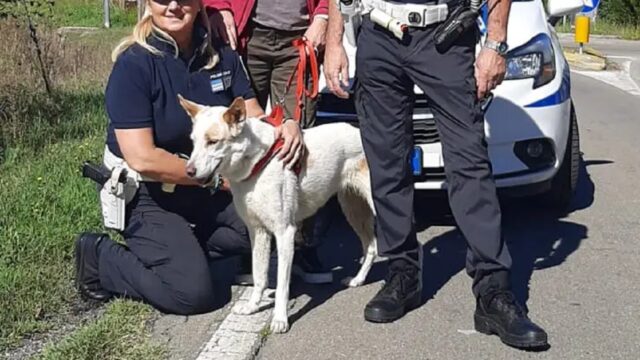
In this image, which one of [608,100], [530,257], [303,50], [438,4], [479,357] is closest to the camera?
[479,357]

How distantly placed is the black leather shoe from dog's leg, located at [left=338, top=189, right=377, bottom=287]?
32.8 inches

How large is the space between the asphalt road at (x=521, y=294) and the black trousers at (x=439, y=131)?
33 cm

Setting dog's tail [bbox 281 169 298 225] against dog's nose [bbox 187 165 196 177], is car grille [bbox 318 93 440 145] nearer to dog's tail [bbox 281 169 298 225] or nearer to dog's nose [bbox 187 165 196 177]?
dog's tail [bbox 281 169 298 225]

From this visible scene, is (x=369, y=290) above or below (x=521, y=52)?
below

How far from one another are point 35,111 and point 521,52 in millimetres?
5116

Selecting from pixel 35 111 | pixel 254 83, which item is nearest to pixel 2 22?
pixel 35 111

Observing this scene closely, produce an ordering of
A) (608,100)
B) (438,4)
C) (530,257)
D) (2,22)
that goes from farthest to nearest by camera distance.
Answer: (608,100), (2,22), (530,257), (438,4)

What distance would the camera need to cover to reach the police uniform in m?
4.80

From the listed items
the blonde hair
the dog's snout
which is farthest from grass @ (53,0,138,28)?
the dog's snout

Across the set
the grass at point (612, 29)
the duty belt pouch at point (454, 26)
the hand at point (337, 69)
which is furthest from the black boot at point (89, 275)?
the grass at point (612, 29)

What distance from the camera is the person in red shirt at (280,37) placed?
5.29 meters

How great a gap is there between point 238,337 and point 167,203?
933 millimetres

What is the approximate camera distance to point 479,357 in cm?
428

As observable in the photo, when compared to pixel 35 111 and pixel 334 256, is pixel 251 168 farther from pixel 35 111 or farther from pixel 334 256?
pixel 35 111
